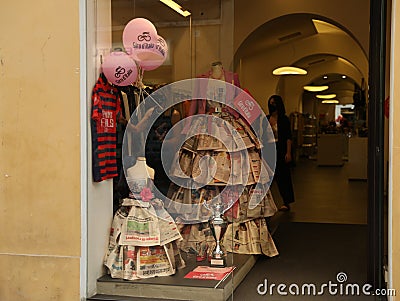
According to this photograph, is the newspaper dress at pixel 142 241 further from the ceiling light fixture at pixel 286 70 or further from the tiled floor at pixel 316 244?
the ceiling light fixture at pixel 286 70

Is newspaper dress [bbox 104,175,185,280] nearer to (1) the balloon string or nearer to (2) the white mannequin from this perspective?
(2) the white mannequin

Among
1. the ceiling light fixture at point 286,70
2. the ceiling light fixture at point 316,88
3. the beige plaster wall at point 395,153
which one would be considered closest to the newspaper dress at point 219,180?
the beige plaster wall at point 395,153

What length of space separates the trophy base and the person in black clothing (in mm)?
2576

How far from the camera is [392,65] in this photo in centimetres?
384

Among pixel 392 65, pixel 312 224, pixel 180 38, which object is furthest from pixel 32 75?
pixel 312 224

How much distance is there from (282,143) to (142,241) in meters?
3.53

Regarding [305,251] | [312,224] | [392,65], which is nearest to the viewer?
[392,65]

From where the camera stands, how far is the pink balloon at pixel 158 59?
175 inches

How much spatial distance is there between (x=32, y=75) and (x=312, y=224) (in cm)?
441

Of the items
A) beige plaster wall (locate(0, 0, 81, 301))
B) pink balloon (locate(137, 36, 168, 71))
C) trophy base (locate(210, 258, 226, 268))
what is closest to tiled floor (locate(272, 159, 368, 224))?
trophy base (locate(210, 258, 226, 268))

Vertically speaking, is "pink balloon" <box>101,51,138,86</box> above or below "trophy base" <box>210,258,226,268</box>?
above

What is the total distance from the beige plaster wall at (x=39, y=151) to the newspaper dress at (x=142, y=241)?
325mm

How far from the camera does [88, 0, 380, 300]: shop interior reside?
Result: 448 cm

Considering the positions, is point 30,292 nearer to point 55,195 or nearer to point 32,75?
point 55,195
